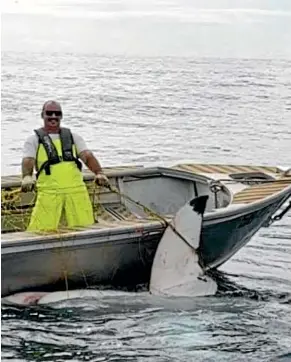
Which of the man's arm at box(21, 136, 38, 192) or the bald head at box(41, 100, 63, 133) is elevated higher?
the bald head at box(41, 100, 63, 133)

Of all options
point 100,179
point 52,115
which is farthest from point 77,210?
point 52,115

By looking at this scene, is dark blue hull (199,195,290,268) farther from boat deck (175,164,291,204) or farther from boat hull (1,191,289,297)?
boat deck (175,164,291,204)

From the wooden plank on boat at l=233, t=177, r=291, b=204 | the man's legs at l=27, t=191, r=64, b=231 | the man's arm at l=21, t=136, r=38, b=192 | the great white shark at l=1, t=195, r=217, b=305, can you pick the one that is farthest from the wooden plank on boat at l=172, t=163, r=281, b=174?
the man's arm at l=21, t=136, r=38, b=192

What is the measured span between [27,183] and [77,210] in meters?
0.62

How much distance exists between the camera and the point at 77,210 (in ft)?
30.6

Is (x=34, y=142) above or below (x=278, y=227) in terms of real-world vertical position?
above

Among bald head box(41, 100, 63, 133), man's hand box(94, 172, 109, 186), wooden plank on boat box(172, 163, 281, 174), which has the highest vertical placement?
bald head box(41, 100, 63, 133)

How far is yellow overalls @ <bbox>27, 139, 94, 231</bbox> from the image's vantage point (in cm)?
922

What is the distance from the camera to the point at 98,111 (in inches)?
1371

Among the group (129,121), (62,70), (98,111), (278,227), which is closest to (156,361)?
(278,227)

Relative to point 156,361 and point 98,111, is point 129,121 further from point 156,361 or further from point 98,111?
point 156,361

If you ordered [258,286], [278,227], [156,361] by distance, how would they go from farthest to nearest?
[278,227]
[258,286]
[156,361]

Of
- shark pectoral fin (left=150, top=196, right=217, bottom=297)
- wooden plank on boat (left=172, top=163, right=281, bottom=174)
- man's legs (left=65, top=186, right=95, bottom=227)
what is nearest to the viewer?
shark pectoral fin (left=150, top=196, right=217, bottom=297)

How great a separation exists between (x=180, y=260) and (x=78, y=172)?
4.31 feet
